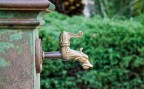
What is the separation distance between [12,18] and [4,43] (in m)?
0.10

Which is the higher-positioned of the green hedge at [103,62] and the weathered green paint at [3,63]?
the weathered green paint at [3,63]

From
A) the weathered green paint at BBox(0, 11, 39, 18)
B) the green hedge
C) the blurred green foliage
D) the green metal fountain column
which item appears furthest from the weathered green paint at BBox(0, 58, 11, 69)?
the blurred green foliage

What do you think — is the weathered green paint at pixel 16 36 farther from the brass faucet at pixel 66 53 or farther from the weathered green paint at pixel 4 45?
the brass faucet at pixel 66 53

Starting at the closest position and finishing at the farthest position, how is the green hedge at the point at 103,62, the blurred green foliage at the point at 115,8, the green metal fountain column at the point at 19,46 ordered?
1. the green metal fountain column at the point at 19,46
2. the green hedge at the point at 103,62
3. the blurred green foliage at the point at 115,8

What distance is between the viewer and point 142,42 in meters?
4.56

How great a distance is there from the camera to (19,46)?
1785mm

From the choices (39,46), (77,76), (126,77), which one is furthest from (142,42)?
(39,46)

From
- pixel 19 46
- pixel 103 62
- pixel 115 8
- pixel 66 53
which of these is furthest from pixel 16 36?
pixel 115 8

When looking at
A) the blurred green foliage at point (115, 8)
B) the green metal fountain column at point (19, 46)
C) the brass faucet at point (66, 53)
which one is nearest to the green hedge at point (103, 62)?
the blurred green foliage at point (115, 8)

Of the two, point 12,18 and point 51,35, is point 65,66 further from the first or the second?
point 12,18

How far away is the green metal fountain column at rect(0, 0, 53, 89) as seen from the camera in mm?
1755

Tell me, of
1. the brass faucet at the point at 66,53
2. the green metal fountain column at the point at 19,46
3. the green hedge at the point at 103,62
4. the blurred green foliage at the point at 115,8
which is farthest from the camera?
the blurred green foliage at the point at 115,8

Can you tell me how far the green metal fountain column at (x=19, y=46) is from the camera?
5.76ft

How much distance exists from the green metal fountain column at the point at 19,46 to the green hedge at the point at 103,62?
260 cm
